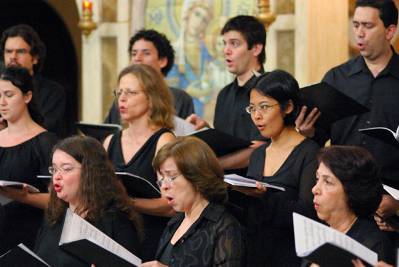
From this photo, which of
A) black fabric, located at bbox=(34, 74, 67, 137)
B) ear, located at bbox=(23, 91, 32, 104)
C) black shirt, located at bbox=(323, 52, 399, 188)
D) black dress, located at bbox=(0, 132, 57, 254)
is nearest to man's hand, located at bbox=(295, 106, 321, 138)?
black shirt, located at bbox=(323, 52, 399, 188)

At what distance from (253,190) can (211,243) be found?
409 mm

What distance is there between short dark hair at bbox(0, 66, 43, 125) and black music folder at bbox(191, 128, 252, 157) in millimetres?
1258

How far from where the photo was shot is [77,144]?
5672 mm

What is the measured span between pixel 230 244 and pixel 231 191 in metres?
0.47

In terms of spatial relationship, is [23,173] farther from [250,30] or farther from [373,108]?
[373,108]

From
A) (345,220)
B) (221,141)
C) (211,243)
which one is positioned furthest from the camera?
(221,141)

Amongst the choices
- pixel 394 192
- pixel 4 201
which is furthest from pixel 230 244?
pixel 4 201

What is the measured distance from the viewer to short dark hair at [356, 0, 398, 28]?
20.2 feet

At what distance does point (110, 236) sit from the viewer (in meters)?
5.46

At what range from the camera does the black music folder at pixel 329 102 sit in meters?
5.68

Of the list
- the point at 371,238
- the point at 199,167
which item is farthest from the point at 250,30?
the point at 371,238

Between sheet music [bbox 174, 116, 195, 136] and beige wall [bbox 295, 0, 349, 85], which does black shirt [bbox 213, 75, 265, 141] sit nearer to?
sheet music [bbox 174, 116, 195, 136]

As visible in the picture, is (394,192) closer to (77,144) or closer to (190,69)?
(77,144)

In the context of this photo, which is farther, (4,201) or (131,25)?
(131,25)
